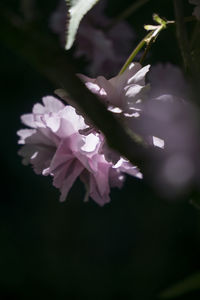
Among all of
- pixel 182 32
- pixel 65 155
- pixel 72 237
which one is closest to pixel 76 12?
pixel 182 32

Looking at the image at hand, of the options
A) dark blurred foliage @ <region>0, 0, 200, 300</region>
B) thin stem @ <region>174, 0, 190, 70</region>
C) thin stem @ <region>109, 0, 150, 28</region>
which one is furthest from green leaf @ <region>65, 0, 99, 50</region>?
dark blurred foliage @ <region>0, 0, 200, 300</region>

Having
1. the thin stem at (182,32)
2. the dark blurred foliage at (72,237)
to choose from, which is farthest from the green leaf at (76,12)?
the dark blurred foliage at (72,237)

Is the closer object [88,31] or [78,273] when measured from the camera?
[88,31]

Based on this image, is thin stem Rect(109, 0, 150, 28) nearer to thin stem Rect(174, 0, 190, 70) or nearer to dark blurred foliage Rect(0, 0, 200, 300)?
thin stem Rect(174, 0, 190, 70)

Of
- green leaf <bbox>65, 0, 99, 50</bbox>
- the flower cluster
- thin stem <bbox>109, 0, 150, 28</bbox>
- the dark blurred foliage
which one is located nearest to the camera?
green leaf <bbox>65, 0, 99, 50</bbox>

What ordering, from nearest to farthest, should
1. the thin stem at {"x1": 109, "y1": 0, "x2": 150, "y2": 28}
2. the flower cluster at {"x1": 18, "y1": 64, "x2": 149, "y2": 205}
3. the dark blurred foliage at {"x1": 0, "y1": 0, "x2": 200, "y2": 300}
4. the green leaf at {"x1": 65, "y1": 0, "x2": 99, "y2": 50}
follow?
Result: the green leaf at {"x1": 65, "y1": 0, "x2": 99, "y2": 50}
the flower cluster at {"x1": 18, "y1": 64, "x2": 149, "y2": 205}
the thin stem at {"x1": 109, "y1": 0, "x2": 150, "y2": 28}
the dark blurred foliage at {"x1": 0, "y1": 0, "x2": 200, "y2": 300}

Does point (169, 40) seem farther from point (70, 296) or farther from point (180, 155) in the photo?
point (70, 296)

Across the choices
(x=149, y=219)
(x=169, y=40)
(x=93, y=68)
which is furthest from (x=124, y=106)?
(x=149, y=219)
